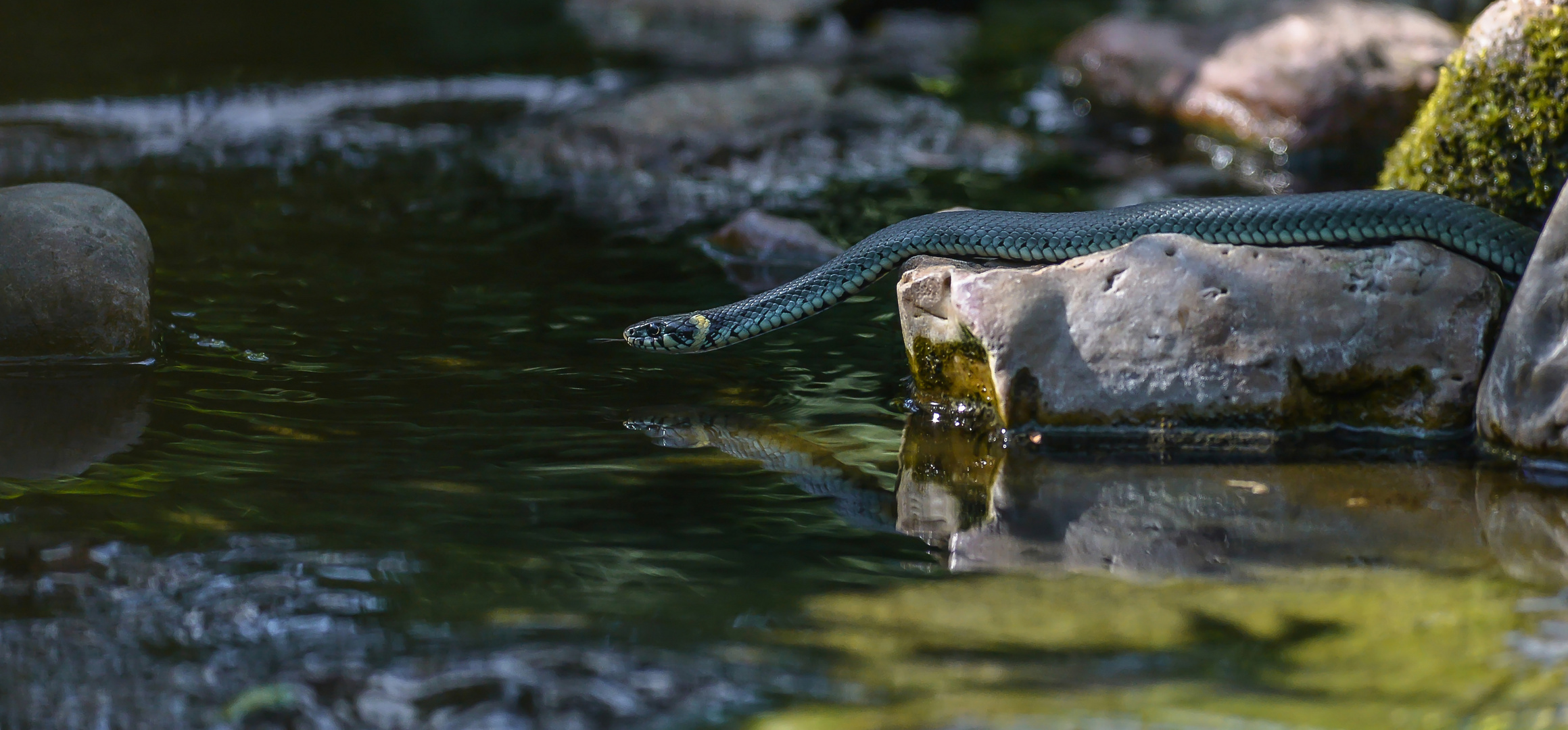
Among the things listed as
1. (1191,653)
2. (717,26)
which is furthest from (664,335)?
(717,26)

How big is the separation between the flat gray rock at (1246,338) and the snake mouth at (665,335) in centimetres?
172

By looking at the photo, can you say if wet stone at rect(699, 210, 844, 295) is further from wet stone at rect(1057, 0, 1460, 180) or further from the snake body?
wet stone at rect(1057, 0, 1460, 180)

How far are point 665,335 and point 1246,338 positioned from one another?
2.96 m

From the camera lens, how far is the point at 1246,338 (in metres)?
5.49

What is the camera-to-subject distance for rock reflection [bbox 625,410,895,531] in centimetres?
494

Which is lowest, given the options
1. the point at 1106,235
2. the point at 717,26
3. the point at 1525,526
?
the point at 1525,526

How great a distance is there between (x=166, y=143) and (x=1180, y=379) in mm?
11220

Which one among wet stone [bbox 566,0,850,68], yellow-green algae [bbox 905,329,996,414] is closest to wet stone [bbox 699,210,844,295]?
yellow-green algae [bbox 905,329,996,414]

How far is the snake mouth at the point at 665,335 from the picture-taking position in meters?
6.75

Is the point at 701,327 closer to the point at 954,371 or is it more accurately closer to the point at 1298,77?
the point at 954,371

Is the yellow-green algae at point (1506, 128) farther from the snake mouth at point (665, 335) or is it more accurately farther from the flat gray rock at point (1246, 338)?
the snake mouth at point (665, 335)

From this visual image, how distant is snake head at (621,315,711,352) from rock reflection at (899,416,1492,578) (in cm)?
162

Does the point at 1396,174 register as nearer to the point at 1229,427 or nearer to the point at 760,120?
the point at 1229,427

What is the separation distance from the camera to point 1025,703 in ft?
11.0
